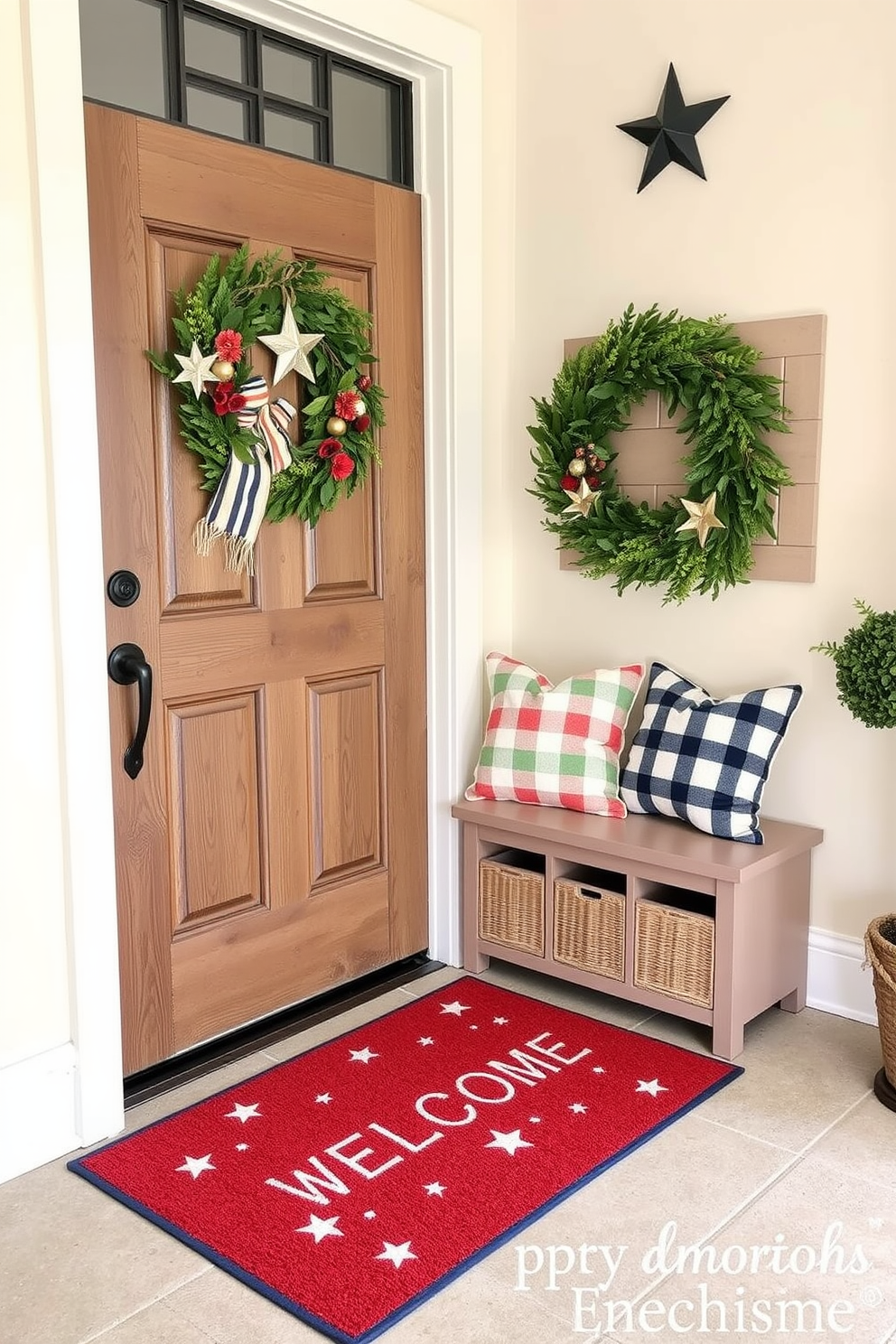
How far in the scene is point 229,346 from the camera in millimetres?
2422

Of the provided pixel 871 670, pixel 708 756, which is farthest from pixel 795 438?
pixel 708 756

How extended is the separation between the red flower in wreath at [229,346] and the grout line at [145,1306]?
1.64 m

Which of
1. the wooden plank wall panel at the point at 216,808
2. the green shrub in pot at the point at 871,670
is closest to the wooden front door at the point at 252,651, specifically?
the wooden plank wall panel at the point at 216,808

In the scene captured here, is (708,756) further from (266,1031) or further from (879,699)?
(266,1031)

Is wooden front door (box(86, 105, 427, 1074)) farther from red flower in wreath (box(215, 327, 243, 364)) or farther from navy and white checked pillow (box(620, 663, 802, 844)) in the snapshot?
navy and white checked pillow (box(620, 663, 802, 844))

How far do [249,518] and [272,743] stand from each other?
53 centimetres

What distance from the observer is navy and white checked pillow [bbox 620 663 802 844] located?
8.95 ft

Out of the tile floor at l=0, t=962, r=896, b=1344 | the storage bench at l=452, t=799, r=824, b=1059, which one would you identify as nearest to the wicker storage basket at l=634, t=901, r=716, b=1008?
the storage bench at l=452, t=799, r=824, b=1059

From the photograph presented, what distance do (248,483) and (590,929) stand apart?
1.29m

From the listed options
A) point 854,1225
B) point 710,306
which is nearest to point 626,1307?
point 854,1225

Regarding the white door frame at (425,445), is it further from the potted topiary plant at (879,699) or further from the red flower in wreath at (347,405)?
the potted topiary plant at (879,699)

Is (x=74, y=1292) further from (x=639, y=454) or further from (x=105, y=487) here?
(x=639, y=454)

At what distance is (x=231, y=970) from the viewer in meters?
2.72

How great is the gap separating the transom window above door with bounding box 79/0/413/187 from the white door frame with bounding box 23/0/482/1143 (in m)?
0.05
